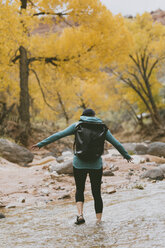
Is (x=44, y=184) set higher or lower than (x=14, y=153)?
lower

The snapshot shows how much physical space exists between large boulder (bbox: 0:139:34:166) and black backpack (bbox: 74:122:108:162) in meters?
6.11

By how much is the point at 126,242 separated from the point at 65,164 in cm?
482

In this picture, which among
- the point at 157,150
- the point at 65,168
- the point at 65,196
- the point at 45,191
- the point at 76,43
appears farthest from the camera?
the point at 76,43

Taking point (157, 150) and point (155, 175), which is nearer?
point (155, 175)

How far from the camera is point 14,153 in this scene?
905 centimetres

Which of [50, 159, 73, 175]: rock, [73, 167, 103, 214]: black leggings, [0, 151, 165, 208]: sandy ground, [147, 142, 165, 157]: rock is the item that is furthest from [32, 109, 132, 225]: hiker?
[147, 142, 165, 157]: rock

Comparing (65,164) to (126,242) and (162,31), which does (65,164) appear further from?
(162,31)

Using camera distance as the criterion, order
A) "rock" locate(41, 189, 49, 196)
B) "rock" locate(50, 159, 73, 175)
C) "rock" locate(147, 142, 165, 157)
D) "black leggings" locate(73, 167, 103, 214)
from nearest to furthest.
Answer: "black leggings" locate(73, 167, 103, 214) → "rock" locate(41, 189, 49, 196) → "rock" locate(50, 159, 73, 175) → "rock" locate(147, 142, 165, 157)

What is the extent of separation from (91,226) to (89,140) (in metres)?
1.02

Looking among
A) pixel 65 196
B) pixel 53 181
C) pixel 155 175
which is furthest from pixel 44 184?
pixel 155 175

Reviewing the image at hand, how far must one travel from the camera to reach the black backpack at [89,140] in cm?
321

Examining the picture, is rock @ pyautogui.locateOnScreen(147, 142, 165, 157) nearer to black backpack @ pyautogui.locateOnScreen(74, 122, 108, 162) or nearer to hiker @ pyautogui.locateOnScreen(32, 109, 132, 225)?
hiker @ pyautogui.locateOnScreen(32, 109, 132, 225)

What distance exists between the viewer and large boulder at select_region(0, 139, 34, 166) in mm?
8898

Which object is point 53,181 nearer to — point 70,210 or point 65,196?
point 65,196
